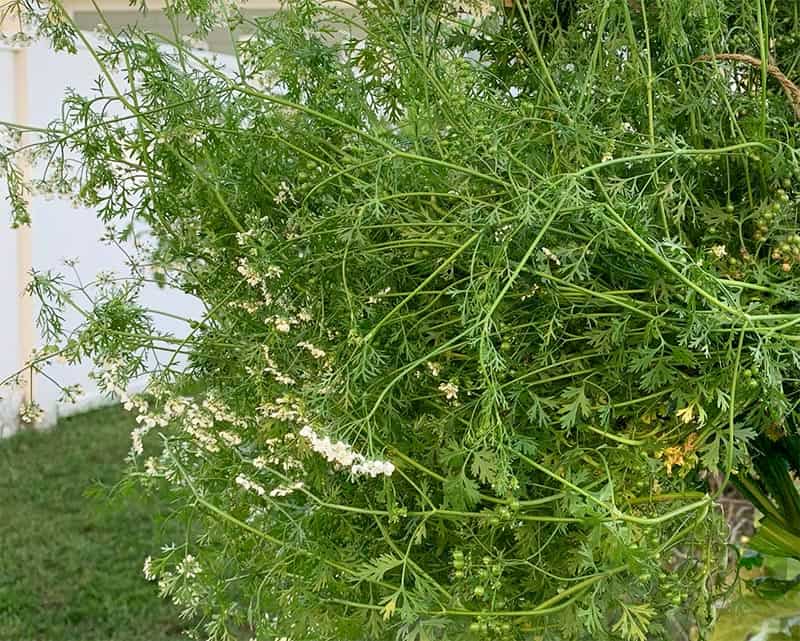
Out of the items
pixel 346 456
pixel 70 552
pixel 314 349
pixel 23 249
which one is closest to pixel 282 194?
pixel 314 349

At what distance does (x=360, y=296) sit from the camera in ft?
2.43

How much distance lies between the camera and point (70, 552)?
3023mm

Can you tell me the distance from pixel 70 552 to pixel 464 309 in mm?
2682

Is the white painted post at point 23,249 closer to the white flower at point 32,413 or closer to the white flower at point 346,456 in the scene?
the white flower at point 32,413

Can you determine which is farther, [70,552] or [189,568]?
A: [70,552]

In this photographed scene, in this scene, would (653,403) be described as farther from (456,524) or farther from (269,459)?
(269,459)

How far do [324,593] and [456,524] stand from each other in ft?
0.36

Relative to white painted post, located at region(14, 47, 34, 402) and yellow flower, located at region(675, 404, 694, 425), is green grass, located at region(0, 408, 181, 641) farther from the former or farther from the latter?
yellow flower, located at region(675, 404, 694, 425)

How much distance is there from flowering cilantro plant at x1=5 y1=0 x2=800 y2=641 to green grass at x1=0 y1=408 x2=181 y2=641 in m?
1.36

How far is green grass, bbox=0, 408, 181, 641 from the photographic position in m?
2.59

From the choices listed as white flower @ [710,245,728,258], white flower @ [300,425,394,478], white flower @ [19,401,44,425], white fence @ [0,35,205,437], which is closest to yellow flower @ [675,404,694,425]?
white flower @ [710,245,728,258]

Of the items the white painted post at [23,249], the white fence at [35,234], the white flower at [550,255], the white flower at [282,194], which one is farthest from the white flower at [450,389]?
the white painted post at [23,249]

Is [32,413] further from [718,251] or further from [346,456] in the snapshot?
[718,251]

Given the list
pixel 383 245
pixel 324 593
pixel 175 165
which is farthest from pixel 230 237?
pixel 324 593
